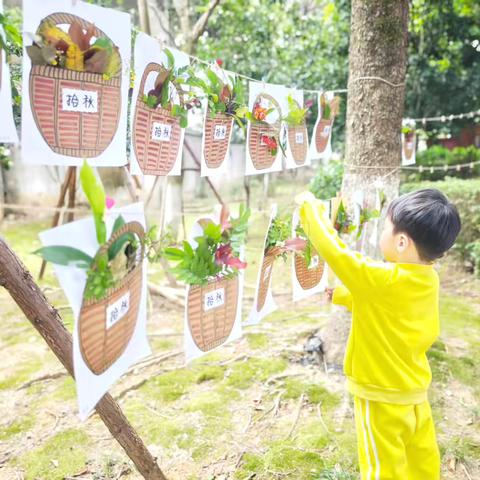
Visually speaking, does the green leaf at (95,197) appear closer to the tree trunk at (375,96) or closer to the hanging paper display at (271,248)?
the hanging paper display at (271,248)

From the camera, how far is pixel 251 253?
484 centimetres

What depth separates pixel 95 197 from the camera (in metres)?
0.75

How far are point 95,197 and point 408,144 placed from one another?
2093 mm

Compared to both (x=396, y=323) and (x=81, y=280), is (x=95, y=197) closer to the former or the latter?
(x=81, y=280)

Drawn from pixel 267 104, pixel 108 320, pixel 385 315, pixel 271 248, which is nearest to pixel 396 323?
pixel 385 315

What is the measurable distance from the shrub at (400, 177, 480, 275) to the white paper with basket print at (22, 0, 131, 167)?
3454 mm

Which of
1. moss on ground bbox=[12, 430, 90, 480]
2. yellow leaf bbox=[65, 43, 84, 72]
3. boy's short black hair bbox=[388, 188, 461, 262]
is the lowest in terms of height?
moss on ground bbox=[12, 430, 90, 480]

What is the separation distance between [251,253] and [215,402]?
292 centimetres

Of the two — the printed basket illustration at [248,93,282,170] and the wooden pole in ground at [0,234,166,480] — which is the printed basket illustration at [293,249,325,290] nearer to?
the printed basket illustration at [248,93,282,170]

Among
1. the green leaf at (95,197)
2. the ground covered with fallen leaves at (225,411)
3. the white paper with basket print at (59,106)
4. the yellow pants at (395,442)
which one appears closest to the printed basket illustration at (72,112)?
the white paper with basket print at (59,106)

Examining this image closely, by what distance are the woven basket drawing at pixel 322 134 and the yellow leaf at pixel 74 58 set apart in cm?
119

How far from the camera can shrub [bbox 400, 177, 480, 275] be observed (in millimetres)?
3578

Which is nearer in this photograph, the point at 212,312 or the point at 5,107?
the point at 5,107

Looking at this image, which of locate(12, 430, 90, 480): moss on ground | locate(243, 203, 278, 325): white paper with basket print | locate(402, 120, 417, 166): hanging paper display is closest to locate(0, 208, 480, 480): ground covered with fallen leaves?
locate(12, 430, 90, 480): moss on ground
